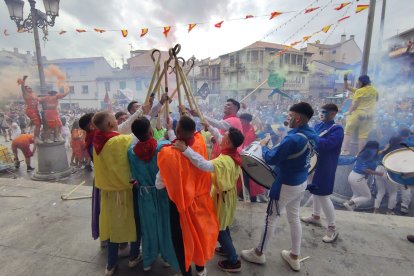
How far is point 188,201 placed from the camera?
223 centimetres

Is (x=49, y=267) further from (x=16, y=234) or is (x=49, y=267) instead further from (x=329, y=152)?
(x=329, y=152)

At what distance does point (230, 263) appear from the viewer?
275 centimetres

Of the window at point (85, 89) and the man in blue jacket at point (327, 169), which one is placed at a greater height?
the window at point (85, 89)

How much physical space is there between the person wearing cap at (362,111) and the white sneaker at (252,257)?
5296mm

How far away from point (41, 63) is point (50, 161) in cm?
289

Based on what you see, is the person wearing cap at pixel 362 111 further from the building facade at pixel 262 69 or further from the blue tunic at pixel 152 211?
the building facade at pixel 262 69

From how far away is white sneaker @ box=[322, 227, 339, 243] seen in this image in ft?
10.7

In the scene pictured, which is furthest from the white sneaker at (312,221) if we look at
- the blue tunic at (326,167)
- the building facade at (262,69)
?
the building facade at (262,69)

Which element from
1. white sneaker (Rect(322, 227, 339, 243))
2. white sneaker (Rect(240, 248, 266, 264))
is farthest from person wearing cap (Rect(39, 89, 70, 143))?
white sneaker (Rect(322, 227, 339, 243))

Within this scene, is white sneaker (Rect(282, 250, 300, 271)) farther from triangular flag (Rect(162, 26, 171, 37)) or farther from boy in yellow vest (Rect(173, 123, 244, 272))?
triangular flag (Rect(162, 26, 171, 37))

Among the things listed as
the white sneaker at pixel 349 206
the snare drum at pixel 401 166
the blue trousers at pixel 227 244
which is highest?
the snare drum at pixel 401 166

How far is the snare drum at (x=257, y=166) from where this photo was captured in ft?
10.1

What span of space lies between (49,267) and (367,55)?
7.88 meters

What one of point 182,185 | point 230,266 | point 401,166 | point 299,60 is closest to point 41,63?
point 182,185
